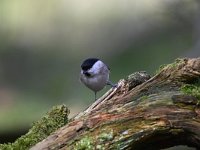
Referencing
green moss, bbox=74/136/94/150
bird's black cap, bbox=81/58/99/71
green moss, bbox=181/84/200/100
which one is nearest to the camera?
green moss, bbox=74/136/94/150

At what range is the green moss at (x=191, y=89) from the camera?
2535 millimetres

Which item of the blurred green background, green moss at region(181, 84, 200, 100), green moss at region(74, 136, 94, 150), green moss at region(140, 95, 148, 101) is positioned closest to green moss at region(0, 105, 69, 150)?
green moss at region(74, 136, 94, 150)

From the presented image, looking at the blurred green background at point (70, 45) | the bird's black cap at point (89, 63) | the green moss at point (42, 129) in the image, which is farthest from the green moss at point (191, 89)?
the blurred green background at point (70, 45)

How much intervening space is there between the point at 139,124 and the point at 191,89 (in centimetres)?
29

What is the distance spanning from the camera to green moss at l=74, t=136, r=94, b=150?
242cm

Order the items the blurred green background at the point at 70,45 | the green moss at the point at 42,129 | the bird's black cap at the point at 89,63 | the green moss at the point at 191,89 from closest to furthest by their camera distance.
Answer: the green moss at the point at 191,89, the green moss at the point at 42,129, the bird's black cap at the point at 89,63, the blurred green background at the point at 70,45

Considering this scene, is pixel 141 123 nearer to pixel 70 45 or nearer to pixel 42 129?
pixel 42 129

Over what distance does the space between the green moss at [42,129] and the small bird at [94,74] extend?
0.94 meters

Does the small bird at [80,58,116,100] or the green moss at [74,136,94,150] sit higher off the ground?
the small bird at [80,58,116,100]

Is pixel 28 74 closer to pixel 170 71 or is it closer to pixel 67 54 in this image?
pixel 67 54

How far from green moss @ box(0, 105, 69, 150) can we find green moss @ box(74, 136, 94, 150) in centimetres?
32

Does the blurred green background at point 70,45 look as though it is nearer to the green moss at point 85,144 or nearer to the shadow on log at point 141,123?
the shadow on log at point 141,123

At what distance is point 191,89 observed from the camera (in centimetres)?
257

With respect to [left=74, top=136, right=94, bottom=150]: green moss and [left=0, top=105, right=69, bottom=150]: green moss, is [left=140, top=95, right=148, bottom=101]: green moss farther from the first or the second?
[left=0, top=105, right=69, bottom=150]: green moss
